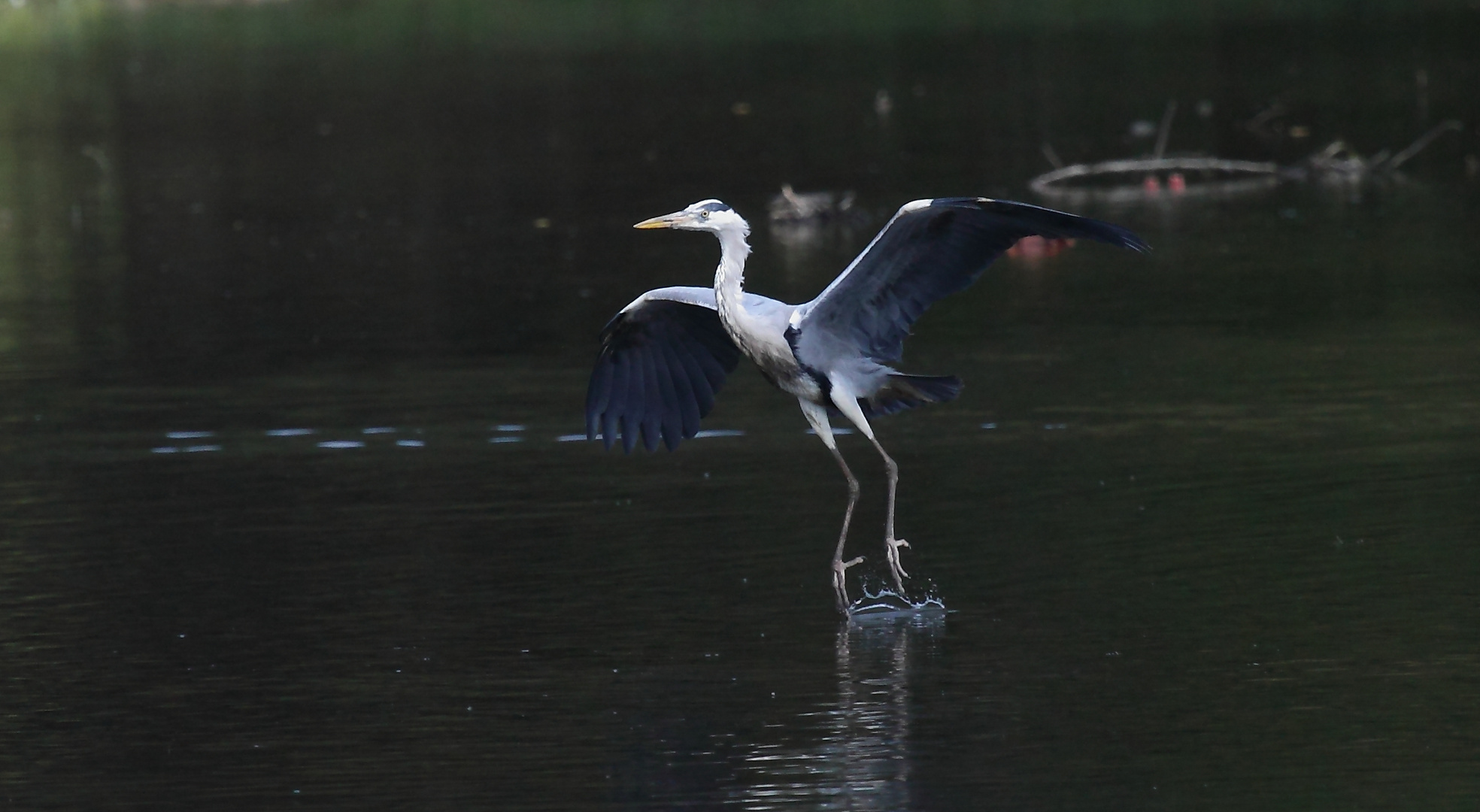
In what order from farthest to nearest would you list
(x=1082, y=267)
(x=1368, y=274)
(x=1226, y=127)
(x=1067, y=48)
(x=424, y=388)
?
(x=1067, y=48), (x=1226, y=127), (x=1082, y=267), (x=1368, y=274), (x=424, y=388)

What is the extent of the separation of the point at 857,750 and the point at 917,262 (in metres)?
2.79

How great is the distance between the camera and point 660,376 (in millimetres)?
11359

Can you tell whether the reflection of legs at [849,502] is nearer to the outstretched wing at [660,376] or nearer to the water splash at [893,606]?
the water splash at [893,606]

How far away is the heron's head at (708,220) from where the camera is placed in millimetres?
10289

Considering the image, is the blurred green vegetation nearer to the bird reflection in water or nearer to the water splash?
the water splash

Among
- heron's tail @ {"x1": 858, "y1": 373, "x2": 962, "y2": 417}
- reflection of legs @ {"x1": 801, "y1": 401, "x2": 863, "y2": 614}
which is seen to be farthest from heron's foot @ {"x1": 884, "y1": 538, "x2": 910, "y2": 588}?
heron's tail @ {"x1": 858, "y1": 373, "x2": 962, "y2": 417}

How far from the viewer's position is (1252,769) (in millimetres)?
7602

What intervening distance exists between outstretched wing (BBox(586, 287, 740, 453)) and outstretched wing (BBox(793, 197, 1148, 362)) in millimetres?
1008

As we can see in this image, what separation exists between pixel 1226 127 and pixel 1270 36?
1298cm

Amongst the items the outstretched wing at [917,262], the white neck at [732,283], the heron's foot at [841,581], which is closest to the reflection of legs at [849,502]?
the heron's foot at [841,581]

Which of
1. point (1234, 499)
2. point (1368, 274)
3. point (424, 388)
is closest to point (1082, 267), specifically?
point (1368, 274)

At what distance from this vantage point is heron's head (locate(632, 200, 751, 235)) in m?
10.3

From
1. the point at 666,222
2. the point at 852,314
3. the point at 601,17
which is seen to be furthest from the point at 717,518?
the point at 601,17

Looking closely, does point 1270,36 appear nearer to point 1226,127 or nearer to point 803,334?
point 1226,127
